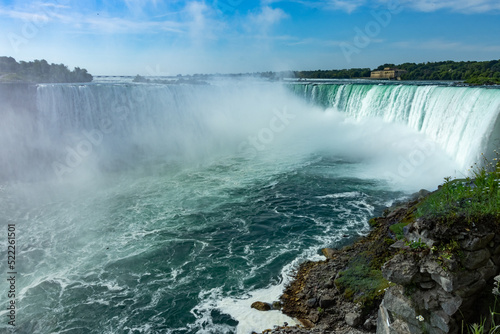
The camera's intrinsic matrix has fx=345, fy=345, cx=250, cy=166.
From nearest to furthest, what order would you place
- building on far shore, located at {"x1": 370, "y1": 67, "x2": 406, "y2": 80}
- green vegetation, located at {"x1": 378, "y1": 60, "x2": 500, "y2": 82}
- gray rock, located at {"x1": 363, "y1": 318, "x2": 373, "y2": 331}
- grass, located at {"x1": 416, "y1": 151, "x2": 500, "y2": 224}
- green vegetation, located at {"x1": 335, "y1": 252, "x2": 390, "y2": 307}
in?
1. grass, located at {"x1": 416, "y1": 151, "x2": 500, "y2": 224}
2. gray rock, located at {"x1": 363, "y1": 318, "x2": 373, "y2": 331}
3. green vegetation, located at {"x1": 335, "y1": 252, "x2": 390, "y2": 307}
4. green vegetation, located at {"x1": 378, "y1": 60, "x2": 500, "y2": 82}
5. building on far shore, located at {"x1": 370, "y1": 67, "x2": 406, "y2": 80}

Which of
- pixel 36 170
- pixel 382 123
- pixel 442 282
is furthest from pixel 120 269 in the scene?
pixel 382 123

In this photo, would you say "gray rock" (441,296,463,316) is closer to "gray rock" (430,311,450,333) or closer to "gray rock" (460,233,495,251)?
"gray rock" (430,311,450,333)

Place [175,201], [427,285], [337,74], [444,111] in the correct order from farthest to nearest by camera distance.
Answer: [337,74] < [444,111] < [175,201] < [427,285]

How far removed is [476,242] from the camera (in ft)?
14.4

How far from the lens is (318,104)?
31.3 meters

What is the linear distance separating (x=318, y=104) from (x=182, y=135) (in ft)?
41.1

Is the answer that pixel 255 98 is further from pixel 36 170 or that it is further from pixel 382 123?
pixel 36 170

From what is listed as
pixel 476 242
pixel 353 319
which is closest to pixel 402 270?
pixel 476 242

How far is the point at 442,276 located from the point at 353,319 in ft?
9.42

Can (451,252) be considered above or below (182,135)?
above

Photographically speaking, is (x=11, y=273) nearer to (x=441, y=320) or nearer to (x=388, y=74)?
(x=441, y=320)

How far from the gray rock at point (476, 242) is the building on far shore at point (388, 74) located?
42.8 metres

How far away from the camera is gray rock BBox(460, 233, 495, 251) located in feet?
14.4

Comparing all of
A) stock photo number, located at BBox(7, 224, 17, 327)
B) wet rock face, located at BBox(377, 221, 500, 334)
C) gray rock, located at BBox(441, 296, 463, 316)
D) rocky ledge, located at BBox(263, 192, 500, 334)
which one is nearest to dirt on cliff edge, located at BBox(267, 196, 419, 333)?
rocky ledge, located at BBox(263, 192, 500, 334)
